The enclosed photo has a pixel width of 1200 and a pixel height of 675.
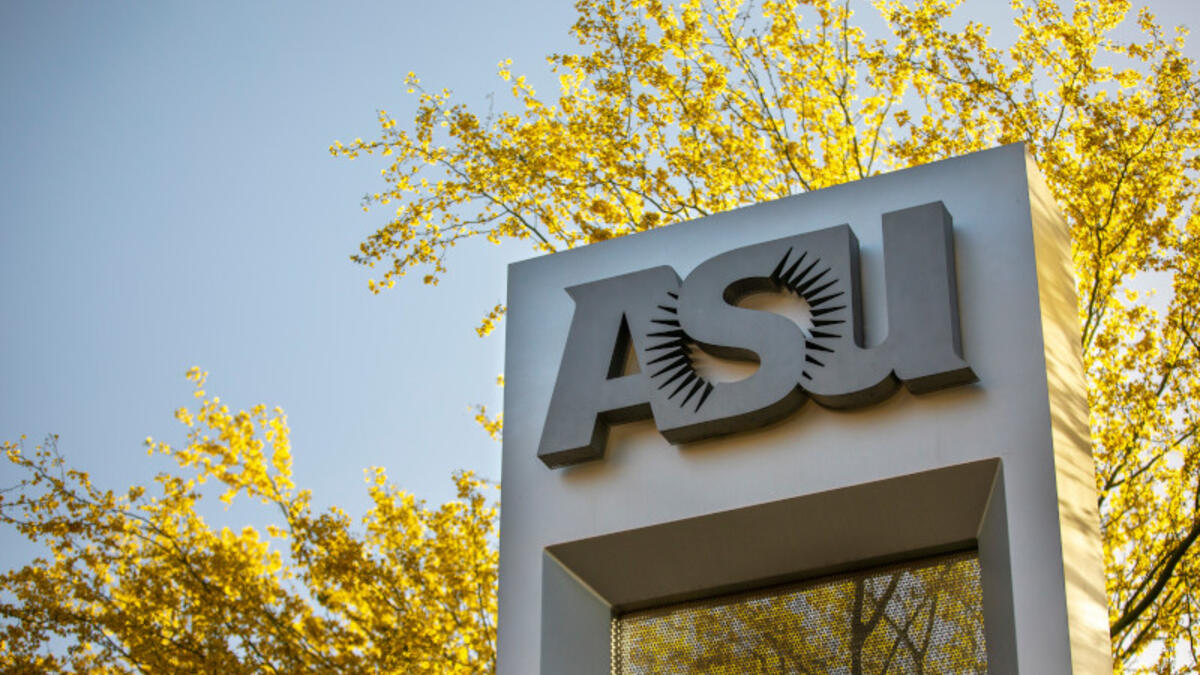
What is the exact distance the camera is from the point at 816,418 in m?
4.94

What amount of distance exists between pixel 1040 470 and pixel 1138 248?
15.2ft

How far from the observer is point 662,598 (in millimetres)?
5332

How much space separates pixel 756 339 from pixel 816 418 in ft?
1.22

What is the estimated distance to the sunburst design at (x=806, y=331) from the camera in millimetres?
5035

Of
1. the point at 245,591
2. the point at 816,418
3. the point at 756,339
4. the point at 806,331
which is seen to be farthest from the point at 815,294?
the point at 245,591

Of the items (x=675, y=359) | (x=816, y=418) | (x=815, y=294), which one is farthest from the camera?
(x=675, y=359)

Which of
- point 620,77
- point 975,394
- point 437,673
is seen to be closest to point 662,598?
point 975,394

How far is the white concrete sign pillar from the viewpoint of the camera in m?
4.63

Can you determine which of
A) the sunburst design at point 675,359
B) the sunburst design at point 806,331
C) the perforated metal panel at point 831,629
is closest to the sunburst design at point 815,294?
the sunburst design at point 806,331

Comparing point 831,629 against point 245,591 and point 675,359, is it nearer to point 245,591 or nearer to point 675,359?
point 675,359

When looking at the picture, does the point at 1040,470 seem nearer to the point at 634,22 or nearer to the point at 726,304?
the point at 726,304

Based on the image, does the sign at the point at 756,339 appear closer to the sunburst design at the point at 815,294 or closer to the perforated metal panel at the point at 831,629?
the sunburst design at the point at 815,294

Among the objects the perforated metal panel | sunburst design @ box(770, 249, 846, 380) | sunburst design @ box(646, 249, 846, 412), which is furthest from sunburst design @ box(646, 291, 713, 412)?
the perforated metal panel

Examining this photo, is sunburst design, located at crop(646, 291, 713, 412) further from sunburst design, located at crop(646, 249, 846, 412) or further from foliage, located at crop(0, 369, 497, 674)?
foliage, located at crop(0, 369, 497, 674)
